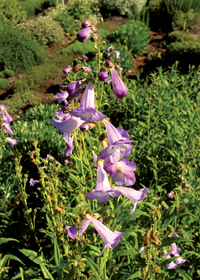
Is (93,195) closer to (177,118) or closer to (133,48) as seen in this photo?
(177,118)

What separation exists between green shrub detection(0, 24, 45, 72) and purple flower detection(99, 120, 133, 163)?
921cm

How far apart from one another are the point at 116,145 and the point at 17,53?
9468mm

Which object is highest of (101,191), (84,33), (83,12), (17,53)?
(83,12)

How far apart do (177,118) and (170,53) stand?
A: 5365mm

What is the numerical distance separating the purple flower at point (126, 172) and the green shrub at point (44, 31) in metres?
11.5

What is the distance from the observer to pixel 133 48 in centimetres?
875

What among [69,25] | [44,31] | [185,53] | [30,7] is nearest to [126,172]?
[185,53]

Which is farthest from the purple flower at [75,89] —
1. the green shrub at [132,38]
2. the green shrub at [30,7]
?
the green shrub at [30,7]

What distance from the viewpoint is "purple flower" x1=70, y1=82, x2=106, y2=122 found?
0.97 meters

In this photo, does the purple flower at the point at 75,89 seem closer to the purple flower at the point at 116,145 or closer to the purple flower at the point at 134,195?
the purple flower at the point at 116,145

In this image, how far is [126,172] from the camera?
1093mm

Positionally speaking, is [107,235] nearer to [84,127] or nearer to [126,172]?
[126,172]

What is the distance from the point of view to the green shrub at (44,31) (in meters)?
11.0

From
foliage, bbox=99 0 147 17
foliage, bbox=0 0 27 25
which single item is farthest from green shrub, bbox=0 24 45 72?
foliage, bbox=99 0 147 17
